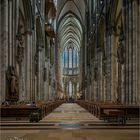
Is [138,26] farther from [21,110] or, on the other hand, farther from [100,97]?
[100,97]

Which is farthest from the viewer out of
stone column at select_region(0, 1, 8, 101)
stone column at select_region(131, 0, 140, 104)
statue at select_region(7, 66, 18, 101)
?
stone column at select_region(131, 0, 140, 104)

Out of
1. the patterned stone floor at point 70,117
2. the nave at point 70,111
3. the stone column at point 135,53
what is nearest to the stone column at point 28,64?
the nave at point 70,111

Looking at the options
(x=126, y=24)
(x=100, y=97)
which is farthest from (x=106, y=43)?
(x=126, y=24)

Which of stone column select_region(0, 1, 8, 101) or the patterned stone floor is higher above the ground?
stone column select_region(0, 1, 8, 101)

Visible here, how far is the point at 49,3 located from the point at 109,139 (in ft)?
125

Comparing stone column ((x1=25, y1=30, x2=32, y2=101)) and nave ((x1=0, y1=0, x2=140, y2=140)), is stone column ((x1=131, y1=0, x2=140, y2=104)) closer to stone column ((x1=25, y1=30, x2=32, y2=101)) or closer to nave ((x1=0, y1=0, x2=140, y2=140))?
nave ((x1=0, y1=0, x2=140, y2=140))

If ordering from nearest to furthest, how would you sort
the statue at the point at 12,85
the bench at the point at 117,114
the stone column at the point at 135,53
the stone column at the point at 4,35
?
the bench at the point at 117,114 < the statue at the point at 12,85 < the stone column at the point at 4,35 < the stone column at the point at 135,53

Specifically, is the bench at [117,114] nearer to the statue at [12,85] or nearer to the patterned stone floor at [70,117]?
the patterned stone floor at [70,117]

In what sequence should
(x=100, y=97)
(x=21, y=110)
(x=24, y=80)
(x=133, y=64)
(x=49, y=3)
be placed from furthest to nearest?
(x=49, y=3), (x=100, y=97), (x=24, y=80), (x=133, y=64), (x=21, y=110)

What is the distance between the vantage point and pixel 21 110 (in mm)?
15438

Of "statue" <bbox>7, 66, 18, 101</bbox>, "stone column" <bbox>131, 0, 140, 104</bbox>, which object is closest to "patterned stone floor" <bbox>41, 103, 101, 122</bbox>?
"statue" <bbox>7, 66, 18, 101</bbox>

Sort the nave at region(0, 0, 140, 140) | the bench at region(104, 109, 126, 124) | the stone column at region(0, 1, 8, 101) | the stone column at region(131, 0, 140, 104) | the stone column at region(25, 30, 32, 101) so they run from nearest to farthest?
the nave at region(0, 0, 140, 140)
the bench at region(104, 109, 126, 124)
the stone column at region(0, 1, 8, 101)
the stone column at region(131, 0, 140, 104)
the stone column at region(25, 30, 32, 101)

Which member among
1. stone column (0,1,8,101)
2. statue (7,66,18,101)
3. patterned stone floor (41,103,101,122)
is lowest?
patterned stone floor (41,103,101,122)

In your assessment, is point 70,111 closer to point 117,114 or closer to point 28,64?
point 28,64
